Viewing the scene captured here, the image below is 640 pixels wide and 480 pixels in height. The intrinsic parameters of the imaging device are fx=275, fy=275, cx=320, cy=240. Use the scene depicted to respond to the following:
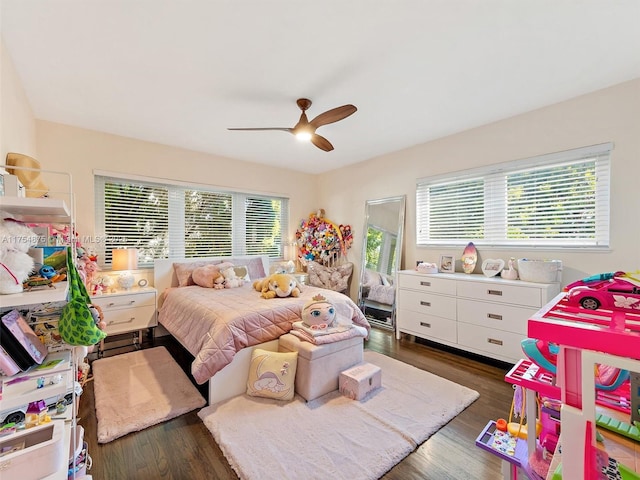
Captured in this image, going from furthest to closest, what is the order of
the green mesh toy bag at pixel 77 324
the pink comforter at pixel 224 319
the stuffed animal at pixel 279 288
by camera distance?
1. the stuffed animal at pixel 279 288
2. the pink comforter at pixel 224 319
3. the green mesh toy bag at pixel 77 324

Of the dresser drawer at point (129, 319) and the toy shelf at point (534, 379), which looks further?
the dresser drawer at point (129, 319)

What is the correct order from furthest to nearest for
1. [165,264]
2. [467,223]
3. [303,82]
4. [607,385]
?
[165,264] → [467,223] → [303,82] → [607,385]

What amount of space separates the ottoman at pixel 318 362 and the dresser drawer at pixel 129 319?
189 centimetres

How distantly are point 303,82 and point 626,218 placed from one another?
2.89m

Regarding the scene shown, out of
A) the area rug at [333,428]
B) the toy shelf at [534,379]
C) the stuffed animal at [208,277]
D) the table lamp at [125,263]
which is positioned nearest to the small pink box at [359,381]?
the area rug at [333,428]

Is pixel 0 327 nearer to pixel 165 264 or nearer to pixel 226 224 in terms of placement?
pixel 165 264

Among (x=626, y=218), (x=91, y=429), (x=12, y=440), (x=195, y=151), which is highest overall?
(x=195, y=151)

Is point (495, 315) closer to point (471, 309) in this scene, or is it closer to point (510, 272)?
point (471, 309)

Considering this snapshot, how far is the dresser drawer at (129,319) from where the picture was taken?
3.03 metres

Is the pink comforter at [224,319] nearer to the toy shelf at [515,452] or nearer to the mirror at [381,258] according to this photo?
the mirror at [381,258]

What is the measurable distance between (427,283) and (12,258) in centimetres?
325

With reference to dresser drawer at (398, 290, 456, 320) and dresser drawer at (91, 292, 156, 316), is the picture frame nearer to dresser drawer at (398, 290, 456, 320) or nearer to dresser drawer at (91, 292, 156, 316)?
dresser drawer at (398, 290, 456, 320)

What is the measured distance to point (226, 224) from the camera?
4324 mm

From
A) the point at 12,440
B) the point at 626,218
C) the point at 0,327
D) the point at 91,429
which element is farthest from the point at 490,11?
the point at 91,429
